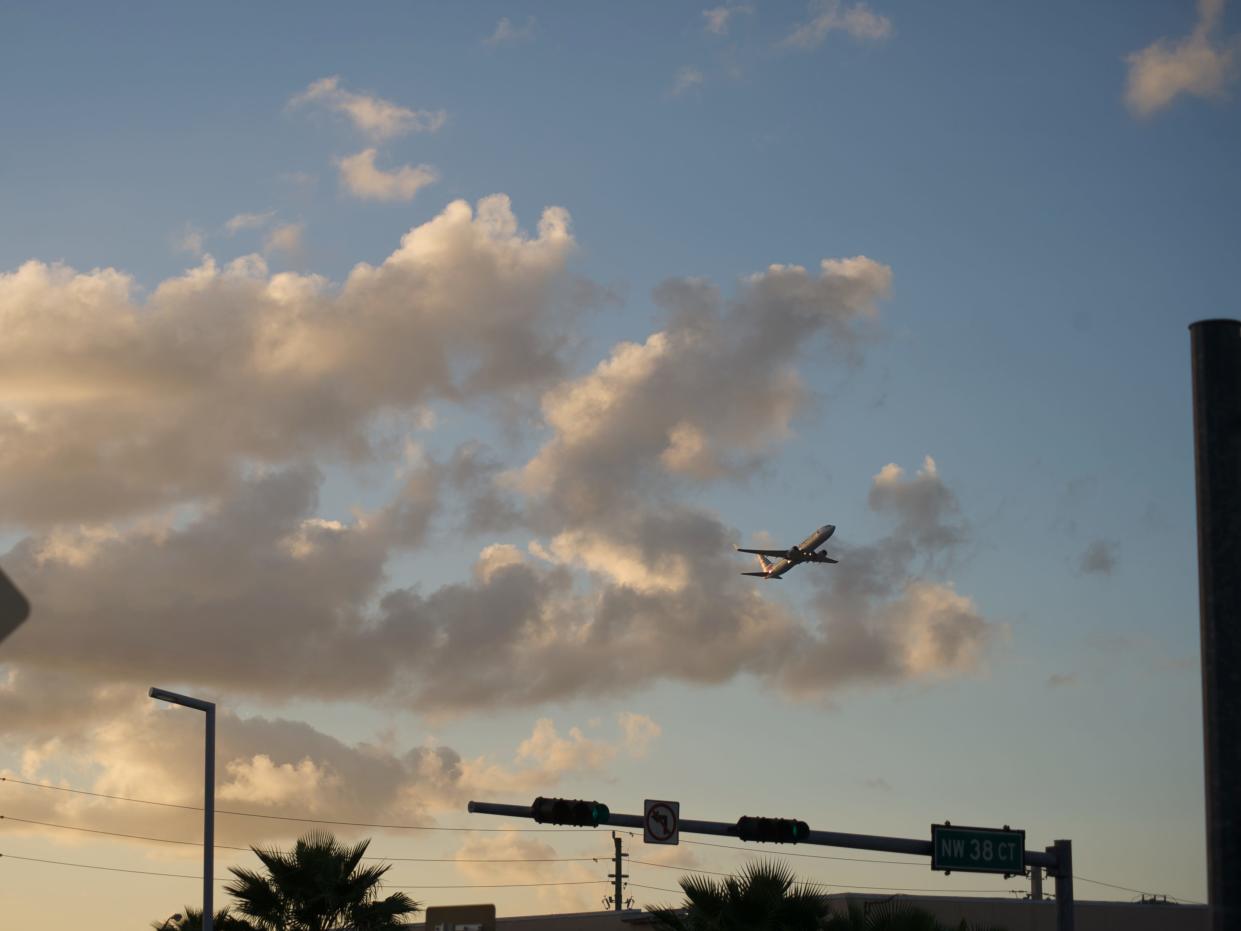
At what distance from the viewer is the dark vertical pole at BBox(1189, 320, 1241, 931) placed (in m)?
11.2

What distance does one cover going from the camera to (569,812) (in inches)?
1143

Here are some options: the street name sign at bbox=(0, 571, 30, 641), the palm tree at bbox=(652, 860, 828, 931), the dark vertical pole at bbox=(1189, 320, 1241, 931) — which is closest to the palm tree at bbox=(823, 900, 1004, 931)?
the palm tree at bbox=(652, 860, 828, 931)

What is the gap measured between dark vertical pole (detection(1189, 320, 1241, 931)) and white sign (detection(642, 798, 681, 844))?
59.8ft

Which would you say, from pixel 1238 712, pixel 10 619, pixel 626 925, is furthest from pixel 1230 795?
pixel 626 925

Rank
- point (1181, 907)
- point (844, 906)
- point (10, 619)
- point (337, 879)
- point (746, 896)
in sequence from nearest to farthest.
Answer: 1. point (10, 619)
2. point (746, 896)
3. point (337, 879)
4. point (844, 906)
5. point (1181, 907)

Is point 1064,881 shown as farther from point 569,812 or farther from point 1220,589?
point 1220,589

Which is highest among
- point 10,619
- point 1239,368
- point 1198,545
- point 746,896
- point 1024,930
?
point 1239,368

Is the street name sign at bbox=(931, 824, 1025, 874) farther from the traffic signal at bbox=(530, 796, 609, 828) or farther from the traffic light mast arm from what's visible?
the traffic signal at bbox=(530, 796, 609, 828)

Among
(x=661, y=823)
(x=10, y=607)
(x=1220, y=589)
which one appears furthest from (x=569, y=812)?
(x=10, y=607)

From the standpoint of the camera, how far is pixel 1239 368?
12.4 meters

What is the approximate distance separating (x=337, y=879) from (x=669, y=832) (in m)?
14.1

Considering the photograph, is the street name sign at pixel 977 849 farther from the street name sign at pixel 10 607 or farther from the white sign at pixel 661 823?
the street name sign at pixel 10 607

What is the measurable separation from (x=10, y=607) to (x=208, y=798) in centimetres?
3199

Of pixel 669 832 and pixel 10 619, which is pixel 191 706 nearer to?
pixel 669 832
